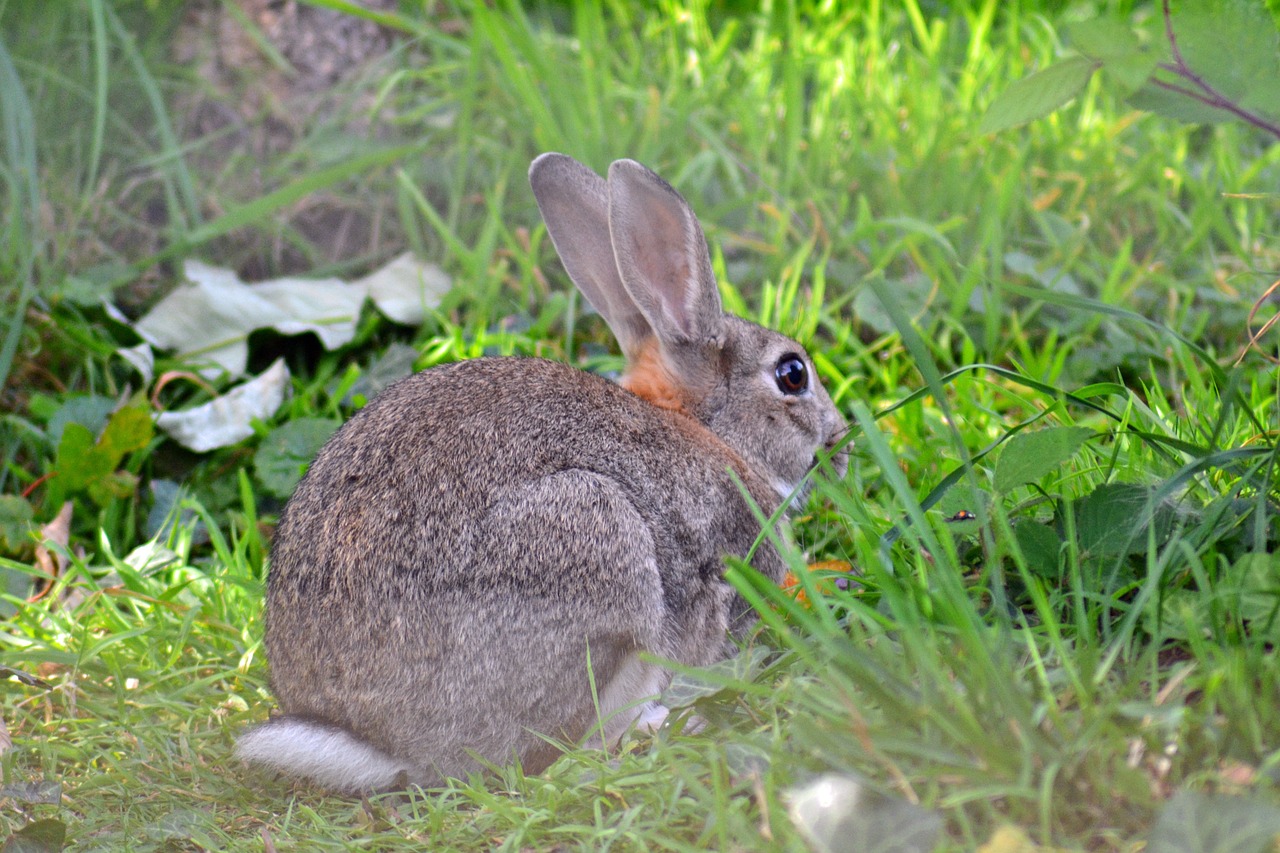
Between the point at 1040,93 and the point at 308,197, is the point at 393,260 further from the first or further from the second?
the point at 1040,93

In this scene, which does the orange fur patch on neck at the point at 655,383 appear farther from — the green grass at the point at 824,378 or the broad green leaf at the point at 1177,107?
the broad green leaf at the point at 1177,107

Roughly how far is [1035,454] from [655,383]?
5.20ft

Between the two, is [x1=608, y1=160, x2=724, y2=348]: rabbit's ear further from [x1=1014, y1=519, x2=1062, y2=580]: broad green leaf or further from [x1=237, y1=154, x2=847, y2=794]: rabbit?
[x1=1014, y1=519, x2=1062, y2=580]: broad green leaf

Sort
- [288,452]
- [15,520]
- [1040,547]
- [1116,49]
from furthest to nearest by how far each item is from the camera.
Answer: [288,452], [15,520], [1040,547], [1116,49]

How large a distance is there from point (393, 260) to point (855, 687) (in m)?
4.37

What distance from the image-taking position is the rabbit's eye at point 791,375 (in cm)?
434

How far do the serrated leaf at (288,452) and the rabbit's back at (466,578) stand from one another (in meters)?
1.15

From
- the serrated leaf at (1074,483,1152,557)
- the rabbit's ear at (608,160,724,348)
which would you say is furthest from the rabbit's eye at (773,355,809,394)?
the serrated leaf at (1074,483,1152,557)

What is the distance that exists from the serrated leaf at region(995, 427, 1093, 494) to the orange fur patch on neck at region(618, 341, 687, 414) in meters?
1.44

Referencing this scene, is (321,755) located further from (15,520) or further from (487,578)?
(15,520)

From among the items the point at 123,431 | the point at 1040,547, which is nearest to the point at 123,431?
the point at 123,431

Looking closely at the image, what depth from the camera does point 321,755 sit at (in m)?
3.20

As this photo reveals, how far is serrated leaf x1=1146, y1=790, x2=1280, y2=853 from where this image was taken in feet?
6.19

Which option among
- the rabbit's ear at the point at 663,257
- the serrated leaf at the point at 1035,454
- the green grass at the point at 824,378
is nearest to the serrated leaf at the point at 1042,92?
the green grass at the point at 824,378
